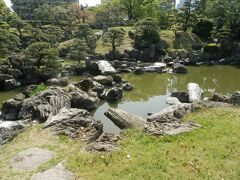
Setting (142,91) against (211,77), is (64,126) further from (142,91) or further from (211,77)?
(211,77)

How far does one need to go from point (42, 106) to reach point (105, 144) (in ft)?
22.3

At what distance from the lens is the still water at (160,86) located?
22.8 m

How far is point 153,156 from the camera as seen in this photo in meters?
10.8

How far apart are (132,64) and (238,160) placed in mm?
28720

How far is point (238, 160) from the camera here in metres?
→ 10.6

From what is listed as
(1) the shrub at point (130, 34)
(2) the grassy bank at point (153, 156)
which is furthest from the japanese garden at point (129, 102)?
(1) the shrub at point (130, 34)

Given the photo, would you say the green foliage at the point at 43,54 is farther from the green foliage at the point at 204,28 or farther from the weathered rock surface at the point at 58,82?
the green foliage at the point at 204,28

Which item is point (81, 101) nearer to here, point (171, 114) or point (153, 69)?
point (171, 114)

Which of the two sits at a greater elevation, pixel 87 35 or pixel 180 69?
pixel 87 35

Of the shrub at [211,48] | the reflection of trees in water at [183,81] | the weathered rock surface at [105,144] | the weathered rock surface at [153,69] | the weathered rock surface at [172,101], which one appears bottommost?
the reflection of trees in water at [183,81]

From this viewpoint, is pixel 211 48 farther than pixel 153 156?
Yes

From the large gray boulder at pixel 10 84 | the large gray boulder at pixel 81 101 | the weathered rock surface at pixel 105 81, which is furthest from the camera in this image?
the weathered rock surface at pixel 105 81

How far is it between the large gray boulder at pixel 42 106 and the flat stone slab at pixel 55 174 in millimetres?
6785

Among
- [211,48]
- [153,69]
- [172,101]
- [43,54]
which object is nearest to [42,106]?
[172,101]
